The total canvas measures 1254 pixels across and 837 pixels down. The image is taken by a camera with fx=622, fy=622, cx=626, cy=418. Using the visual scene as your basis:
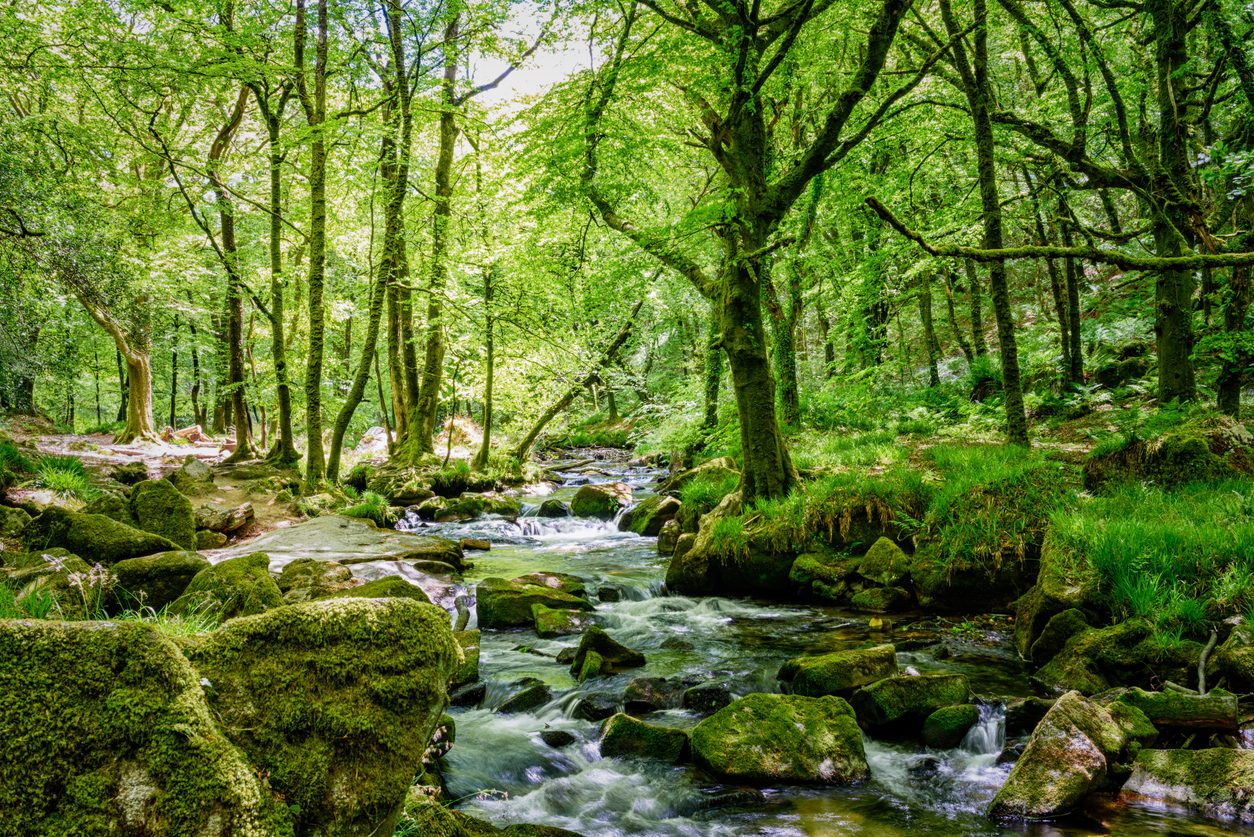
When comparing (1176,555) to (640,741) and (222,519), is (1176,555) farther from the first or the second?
(222,519)

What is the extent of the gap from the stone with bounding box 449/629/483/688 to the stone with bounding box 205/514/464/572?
10.1 ft

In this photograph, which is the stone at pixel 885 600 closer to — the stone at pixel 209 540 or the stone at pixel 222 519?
the stone at pixel 209 540

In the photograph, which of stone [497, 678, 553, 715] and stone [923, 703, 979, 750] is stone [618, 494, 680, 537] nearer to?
stone [497, 678, 553, 715]

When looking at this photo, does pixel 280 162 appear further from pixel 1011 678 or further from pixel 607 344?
pixel 1011 678

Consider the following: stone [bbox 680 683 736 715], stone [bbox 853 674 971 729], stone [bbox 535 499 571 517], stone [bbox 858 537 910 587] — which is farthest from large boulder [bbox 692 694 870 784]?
stone [bbox 535 499 571 517]

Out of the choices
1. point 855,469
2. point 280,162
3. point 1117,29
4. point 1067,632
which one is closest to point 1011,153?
point 1117,29

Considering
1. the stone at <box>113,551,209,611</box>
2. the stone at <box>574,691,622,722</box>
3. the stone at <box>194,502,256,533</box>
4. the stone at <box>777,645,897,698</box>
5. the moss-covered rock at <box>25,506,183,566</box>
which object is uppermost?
the moss-covered rock at <box>25,506,183,566</box>

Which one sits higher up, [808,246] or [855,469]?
[808,246]

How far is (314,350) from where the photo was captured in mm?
13836

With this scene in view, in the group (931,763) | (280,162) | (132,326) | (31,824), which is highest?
(280,162)

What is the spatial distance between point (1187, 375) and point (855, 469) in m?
4.84

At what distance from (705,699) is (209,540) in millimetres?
8697

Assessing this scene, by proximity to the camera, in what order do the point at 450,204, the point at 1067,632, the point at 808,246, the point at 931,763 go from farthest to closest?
the point at 450,204
the point at 808,246
the point at 1067,632
the point at 931,763

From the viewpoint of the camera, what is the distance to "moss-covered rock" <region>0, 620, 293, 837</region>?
1.87 meters
